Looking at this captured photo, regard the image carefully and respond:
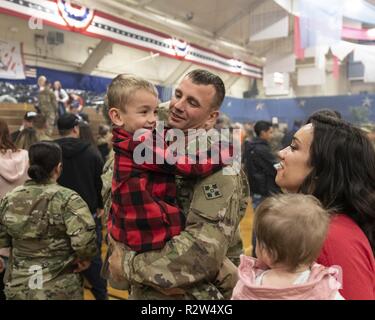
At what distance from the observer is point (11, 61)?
7.11 m

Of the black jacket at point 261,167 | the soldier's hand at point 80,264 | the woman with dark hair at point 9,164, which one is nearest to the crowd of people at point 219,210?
the soldier's hand at point 80,264

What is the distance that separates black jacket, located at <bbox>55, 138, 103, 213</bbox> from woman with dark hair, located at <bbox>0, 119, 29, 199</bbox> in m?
0.31

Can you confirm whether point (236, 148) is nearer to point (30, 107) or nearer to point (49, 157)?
point (49, 157)

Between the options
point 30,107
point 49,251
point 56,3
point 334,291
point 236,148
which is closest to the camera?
point 334,291

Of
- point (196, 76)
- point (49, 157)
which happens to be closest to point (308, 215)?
point (196, 76)

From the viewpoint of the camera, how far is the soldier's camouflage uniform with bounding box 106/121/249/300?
109 centimetres

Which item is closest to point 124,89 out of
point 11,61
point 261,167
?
point 261,167

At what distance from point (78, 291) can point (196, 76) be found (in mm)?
1507

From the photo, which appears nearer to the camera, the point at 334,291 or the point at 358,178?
the point at 334,291

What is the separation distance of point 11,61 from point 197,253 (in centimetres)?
723

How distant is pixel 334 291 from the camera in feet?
3.17

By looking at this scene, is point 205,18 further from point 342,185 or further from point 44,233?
point 342,185

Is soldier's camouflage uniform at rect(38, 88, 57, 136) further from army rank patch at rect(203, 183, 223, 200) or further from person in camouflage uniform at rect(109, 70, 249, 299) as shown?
army rank patch at rect(203, 183, 223, 200)

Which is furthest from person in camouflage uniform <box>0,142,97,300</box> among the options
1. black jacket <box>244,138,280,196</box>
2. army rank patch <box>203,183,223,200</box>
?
black jacket <box>244,138,280,196</box>
